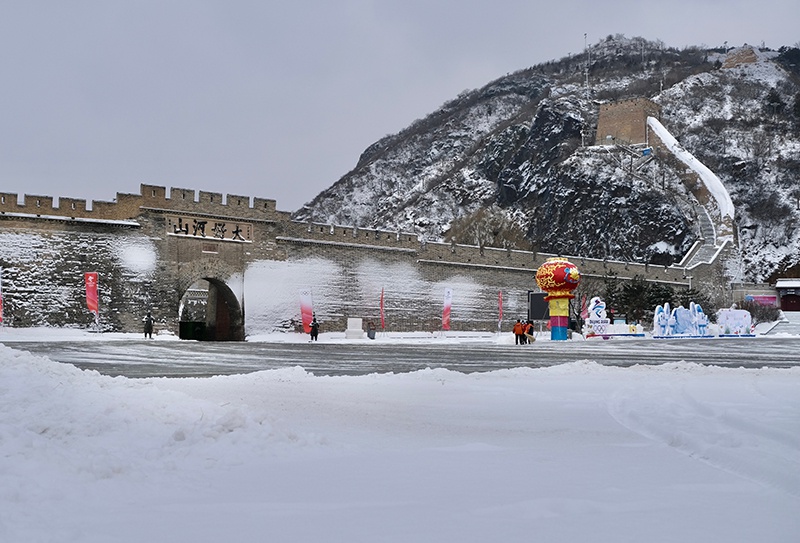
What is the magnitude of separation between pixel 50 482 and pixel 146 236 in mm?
26110

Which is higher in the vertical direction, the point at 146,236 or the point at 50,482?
the point at 146,236

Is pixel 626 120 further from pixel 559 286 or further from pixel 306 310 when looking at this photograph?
pixel 306 310

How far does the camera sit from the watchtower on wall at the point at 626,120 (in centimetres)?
7175

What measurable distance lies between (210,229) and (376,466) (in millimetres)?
26880

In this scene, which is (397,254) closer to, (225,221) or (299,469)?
(225,221)

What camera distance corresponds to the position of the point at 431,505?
362cm

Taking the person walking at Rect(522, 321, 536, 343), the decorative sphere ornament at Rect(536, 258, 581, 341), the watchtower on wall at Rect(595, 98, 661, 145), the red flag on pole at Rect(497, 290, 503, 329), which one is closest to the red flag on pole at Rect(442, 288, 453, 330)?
the red flag on pole at Rect(497, 290, 503, 329)

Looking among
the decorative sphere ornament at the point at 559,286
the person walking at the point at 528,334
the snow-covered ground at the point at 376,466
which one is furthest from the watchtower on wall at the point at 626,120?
the snow-covered ground at the point at 376,466

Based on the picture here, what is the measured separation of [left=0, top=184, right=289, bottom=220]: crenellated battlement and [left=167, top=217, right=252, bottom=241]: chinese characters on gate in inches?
14.7

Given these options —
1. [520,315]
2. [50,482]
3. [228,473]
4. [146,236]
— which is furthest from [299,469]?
[520,315]

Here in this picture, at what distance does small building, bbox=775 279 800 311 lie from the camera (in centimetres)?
5931

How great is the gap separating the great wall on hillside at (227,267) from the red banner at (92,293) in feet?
2.73

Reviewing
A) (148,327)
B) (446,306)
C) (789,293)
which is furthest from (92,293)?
(789,293)

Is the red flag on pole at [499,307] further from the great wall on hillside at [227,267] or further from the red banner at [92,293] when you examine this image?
the red banner at [92,293]
